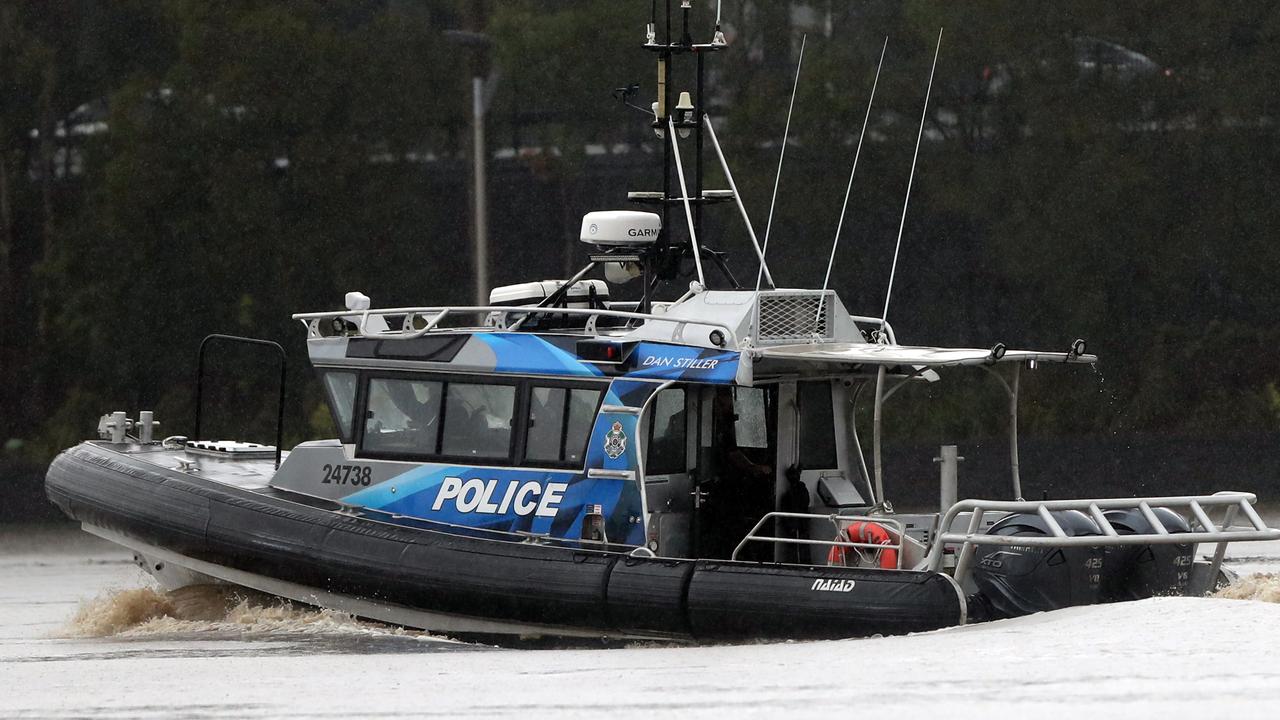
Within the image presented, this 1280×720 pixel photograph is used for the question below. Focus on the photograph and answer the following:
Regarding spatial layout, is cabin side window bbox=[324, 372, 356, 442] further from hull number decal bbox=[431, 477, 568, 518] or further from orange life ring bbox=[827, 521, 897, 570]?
orange life ring bbox=[827, 521, 897, 570]

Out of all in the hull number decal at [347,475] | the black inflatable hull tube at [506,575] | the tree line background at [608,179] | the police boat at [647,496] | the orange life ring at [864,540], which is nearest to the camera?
the black inflatable hull tube at [506,575]

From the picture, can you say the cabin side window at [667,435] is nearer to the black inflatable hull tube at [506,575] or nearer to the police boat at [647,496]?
the police boat at [647,496]

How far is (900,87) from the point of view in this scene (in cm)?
2625

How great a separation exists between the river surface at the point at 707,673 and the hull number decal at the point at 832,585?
363mm

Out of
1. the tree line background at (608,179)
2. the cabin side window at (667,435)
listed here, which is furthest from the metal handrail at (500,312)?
the tree line background at (608,179)

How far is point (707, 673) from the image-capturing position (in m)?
7.93

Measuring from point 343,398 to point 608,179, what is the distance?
16.2 m

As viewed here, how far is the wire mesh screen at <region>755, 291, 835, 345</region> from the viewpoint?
32.1 feet

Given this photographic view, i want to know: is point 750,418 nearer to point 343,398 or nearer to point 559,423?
point 559,423

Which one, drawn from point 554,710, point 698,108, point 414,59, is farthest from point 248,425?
point 554,710

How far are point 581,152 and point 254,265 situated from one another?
5.30 metres

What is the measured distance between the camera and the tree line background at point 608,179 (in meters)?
25.0

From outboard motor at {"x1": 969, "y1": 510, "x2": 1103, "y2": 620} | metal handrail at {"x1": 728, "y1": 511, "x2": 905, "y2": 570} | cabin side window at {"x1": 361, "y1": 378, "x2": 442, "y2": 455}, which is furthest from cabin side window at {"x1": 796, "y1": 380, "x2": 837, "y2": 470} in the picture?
cabin side window at {"x1": 361, "y1": 378, "x2": 442, "y2": 455}

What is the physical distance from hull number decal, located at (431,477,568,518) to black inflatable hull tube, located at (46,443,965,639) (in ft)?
0.71
